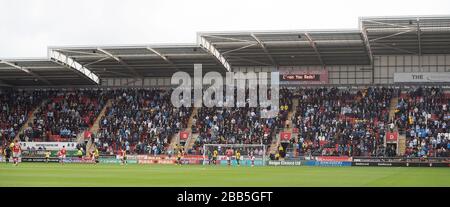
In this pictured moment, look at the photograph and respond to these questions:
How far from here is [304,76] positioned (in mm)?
62906

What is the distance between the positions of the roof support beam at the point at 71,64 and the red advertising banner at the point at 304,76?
61.1ft

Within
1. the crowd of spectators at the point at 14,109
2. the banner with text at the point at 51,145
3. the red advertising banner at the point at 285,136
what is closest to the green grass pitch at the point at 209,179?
the red advertising banner at the point at 285,136

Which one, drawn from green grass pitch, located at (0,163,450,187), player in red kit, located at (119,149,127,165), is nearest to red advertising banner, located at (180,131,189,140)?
player in red kit, located at (119,149,127,165)

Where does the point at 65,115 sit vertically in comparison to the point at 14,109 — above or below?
below

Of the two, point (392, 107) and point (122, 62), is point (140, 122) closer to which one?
point (122, 62)

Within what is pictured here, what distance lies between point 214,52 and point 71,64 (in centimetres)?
1348

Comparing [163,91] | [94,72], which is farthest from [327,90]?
[94,72]

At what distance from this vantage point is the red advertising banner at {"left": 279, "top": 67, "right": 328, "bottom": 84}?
6272 cm

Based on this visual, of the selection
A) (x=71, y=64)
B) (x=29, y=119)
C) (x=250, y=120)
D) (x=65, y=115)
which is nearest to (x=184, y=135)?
(x=250, y=120)

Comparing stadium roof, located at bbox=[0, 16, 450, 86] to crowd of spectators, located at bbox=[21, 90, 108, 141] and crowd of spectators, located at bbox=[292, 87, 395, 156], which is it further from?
crowd of spectators, located at bbox=[292, 87, 395, 156]

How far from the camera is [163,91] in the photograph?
68.1 meters

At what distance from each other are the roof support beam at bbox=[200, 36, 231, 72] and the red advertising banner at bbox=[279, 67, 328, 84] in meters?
5.37
